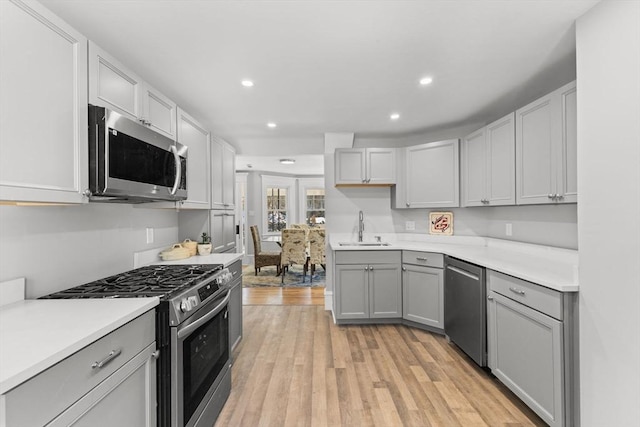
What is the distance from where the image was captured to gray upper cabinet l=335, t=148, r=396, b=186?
12.2ft

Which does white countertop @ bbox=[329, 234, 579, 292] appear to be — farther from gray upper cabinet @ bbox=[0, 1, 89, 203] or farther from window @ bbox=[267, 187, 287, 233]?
window @ bbox=[267, 187, 287, 233]

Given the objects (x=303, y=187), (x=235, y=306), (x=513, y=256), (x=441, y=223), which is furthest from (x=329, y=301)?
(x=303, y=187)

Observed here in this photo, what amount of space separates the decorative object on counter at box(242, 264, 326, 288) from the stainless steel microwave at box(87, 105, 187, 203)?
3.51 metres

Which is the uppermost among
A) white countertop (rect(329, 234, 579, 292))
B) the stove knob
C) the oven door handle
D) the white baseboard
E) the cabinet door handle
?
white countertop (rect(329, 234, 579, 292))

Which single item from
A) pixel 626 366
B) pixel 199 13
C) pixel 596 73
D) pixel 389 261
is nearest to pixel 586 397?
pixel 626 366

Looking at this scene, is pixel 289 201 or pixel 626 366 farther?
pixel 289 201

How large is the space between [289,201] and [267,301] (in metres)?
3.98

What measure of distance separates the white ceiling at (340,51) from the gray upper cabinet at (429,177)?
0.48 meters

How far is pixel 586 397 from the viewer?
1517mm

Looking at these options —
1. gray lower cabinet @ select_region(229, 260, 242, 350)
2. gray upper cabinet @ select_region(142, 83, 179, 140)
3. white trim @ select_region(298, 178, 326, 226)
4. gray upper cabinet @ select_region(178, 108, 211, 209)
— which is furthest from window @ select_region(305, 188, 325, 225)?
gray upper cabinet @ select_region(142, 83, 179, 140)

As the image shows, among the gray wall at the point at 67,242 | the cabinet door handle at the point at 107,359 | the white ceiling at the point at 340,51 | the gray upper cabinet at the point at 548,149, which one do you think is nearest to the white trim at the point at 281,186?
the white ceiling at the point at 340,51

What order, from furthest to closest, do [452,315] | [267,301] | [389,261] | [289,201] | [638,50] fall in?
[289,201], [267,301], [389,261], [452,315], [638,50]

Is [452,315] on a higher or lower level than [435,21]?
lower

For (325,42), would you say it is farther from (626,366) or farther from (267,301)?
(267,301)
